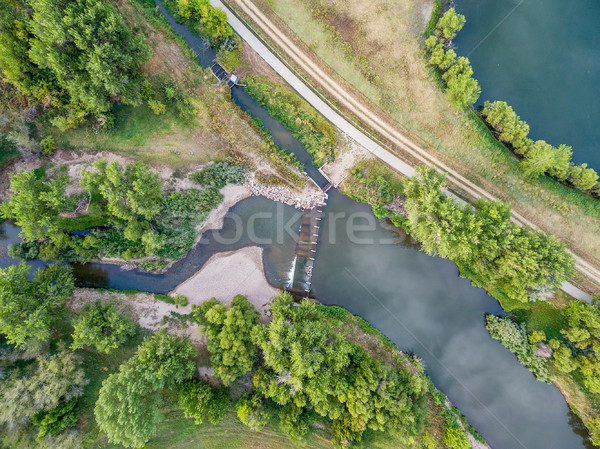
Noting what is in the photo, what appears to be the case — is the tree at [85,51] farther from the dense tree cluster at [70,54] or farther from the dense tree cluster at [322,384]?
Answer: the dense tree cluster at [322,384]

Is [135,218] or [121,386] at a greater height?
[135,218]

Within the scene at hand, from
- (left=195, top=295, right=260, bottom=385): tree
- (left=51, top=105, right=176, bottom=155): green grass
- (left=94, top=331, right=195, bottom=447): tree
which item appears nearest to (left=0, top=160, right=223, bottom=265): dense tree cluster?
(left=51, top=105, right=176, bottom=155): green grass

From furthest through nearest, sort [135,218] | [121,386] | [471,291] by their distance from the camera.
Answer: [471,291] → [135,218] → [121,386]

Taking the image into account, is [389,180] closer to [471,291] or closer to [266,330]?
[471,291]

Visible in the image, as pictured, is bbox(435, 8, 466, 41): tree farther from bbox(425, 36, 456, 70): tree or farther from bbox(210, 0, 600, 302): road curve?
bbox(210, 0, 600, 302): road curve

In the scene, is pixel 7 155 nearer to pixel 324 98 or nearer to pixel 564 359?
pixel 324 98

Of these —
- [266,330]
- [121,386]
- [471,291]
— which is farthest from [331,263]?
[121,386]

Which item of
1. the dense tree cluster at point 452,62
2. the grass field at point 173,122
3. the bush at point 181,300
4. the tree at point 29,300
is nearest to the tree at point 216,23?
the grass field at point 173,122
